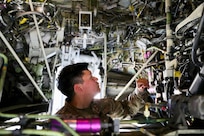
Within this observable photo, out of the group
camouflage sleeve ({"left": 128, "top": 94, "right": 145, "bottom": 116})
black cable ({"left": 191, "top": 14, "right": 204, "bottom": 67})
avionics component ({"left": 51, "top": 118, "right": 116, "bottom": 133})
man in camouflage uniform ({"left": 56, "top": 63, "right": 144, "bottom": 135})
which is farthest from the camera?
camouflage sleeve ({"left": 128, "top": 94, "right": 145, "bottom": 116})

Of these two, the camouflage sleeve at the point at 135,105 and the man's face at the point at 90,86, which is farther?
the camouflage sleeve at the point at 135,105

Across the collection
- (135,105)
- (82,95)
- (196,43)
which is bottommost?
(135,105)

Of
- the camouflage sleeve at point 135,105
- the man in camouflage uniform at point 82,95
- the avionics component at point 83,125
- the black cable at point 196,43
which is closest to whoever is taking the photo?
the avionics component at point 83,125

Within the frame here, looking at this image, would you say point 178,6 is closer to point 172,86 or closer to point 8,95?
point 172,86

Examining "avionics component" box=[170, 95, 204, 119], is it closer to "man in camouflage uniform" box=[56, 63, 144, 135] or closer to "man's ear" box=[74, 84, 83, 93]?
"man in camouflage uniform" box=[56, 63, 144, 135]

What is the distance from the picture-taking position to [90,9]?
307cm

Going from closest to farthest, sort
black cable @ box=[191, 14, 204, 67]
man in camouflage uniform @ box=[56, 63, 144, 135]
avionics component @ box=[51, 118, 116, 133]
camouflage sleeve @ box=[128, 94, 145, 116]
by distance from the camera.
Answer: avionics component @ box=[51, 118, 116, 133]
black cable @ box=[191, 14, 204, 67]
man in camouflage uniform @ box=[56, 63, 144, 135]
camouflage sleeve @ box=[128, 94, 145, 116]

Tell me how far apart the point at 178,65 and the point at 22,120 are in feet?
4.68

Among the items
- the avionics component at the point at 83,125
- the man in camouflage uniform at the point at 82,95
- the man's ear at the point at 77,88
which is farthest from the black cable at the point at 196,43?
the man's ear at the point at 77,88

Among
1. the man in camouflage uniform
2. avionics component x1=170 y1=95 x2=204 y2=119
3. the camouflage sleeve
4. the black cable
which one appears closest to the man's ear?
the man in camouflage uniform

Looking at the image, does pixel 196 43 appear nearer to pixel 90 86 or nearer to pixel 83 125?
pixel 83 125

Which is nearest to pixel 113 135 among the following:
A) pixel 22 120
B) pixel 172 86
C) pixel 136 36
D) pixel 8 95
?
pixel 22 120

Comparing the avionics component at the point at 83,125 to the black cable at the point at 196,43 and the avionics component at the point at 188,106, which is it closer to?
the avionics component at the point at 188,106

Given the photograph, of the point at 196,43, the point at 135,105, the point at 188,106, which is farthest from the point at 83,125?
the point at 135,105
